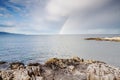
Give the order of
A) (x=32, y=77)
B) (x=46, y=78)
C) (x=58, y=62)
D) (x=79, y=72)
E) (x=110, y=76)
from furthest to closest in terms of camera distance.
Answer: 1. (x=58, y=62)
2. (x=79, y=72)
3. (x=46, y=78)
4. (x=32, y=77)
5. (x=110, y=76)

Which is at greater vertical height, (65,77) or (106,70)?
(106,70)

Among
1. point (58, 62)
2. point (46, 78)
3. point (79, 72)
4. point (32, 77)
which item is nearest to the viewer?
point (32, 77)

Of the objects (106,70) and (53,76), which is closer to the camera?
(106,70)

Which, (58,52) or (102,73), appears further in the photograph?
(58,52)

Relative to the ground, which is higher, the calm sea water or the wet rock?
the wet rock

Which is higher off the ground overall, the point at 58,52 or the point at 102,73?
the point at 102,73

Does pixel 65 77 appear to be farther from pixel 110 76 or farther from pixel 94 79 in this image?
pixel 110 76

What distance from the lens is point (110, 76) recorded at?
13.9 meters

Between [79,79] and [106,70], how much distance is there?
10.0 feet


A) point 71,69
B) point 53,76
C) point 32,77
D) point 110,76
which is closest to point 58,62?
point 71,69

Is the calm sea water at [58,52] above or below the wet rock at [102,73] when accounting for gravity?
below

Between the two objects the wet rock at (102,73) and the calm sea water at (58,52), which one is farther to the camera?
the calm sea water at (58,52)

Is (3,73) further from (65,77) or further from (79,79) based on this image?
(79,79)

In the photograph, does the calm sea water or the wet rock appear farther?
the calm sea water
